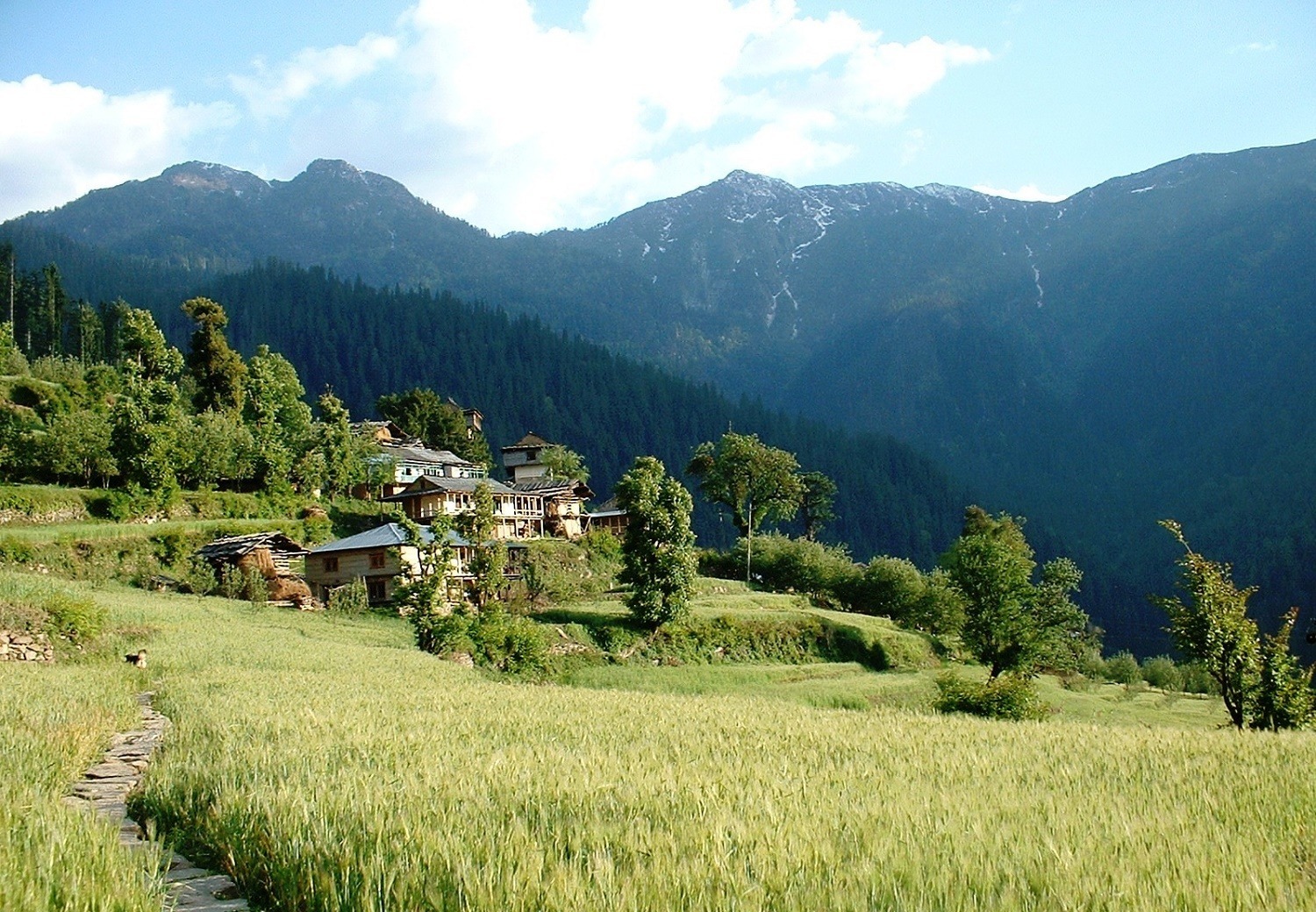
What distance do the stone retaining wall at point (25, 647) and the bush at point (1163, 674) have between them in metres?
74.0

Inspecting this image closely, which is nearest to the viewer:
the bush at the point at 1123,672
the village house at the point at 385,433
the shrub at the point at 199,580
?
the shrub at the point at 199,580

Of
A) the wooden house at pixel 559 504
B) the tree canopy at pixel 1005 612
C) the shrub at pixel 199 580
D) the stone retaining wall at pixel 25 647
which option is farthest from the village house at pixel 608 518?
the stone retaining wall at pixel 25 647

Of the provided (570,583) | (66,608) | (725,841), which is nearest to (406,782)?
(725,841)

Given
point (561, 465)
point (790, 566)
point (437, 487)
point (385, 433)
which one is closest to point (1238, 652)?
point (790, 566)

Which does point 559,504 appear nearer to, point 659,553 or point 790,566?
point 790,566

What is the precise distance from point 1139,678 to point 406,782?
81325 mm

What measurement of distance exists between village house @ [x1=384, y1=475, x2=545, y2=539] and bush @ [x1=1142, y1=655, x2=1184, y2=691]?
5756 centimetres

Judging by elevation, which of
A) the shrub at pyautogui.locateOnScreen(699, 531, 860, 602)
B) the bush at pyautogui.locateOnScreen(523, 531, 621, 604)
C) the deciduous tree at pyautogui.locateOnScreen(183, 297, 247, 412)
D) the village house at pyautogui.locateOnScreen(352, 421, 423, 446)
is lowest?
the shrub at pyautogui.locateOnScreen(699, 531, 860, 602)

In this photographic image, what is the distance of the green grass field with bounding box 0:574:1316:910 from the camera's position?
562 centimetres

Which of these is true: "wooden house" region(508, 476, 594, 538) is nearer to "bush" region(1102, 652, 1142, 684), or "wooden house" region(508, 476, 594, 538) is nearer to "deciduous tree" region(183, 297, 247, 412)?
"deciduous tree" region(183, 297, 247, 412)

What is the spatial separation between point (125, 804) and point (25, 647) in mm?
22677

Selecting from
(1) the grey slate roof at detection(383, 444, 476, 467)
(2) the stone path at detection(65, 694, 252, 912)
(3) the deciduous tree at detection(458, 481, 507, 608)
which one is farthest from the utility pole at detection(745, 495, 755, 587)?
(2) the stone path at detection(65, 694, 252, 912)

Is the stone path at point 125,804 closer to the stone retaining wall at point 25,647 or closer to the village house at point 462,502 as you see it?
the stone retaining wall at point 25,647

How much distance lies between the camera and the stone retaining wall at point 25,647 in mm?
27297
